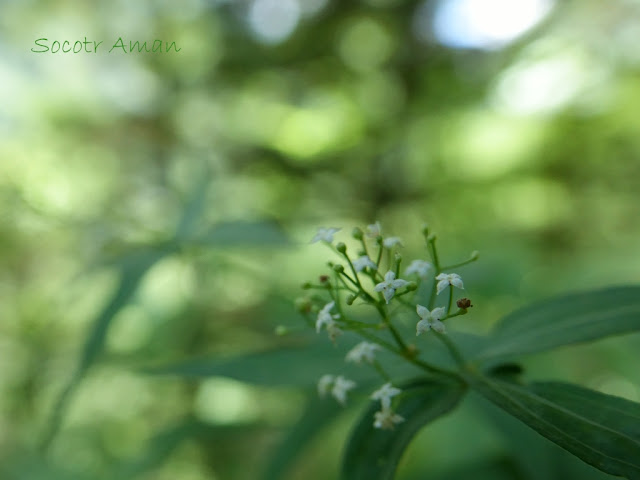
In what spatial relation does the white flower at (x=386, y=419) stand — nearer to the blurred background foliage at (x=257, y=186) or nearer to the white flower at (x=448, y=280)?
the white flower at (x=448, y=280)

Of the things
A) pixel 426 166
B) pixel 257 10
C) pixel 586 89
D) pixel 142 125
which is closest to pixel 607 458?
pixel 426 166

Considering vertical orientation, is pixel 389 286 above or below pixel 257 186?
below

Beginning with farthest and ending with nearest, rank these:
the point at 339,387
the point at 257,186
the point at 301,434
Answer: the point at 257,186, the point at 301,434, the point at 339,387

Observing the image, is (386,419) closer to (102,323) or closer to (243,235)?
(102,323)

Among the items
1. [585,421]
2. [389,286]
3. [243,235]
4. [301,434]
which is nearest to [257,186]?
[243,235]

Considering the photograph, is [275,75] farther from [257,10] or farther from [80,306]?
[80,306]

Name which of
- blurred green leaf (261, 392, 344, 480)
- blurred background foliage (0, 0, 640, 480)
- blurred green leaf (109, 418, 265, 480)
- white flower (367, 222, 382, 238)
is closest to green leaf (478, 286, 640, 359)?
white flower (367, 222, 382, 238)
